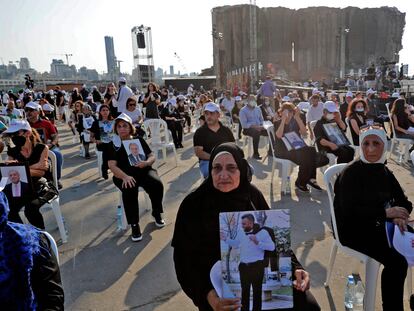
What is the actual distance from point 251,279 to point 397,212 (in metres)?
1.49

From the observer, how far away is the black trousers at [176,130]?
30.3 feet

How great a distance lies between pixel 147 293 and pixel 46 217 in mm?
2398

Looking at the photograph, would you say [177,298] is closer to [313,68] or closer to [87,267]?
[87,267]

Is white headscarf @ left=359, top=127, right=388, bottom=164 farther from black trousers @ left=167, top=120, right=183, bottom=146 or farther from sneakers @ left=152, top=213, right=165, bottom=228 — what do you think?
black trousers @ left=167, top=120, right=183, bottom=146

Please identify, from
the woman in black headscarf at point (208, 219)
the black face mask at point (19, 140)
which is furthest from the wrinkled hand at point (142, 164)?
the woman in black headscarf at point (208, 219)

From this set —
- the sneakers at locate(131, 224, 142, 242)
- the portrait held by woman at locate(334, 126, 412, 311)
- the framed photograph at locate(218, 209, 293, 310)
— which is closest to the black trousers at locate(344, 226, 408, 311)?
the portrait held by woman at locate(334, 126, 412, 311)

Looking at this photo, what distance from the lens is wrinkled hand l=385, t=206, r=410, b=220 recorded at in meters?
2.44

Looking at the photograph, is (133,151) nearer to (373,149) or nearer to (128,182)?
(128,182)

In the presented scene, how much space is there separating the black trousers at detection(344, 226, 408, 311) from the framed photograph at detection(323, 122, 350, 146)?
3.44 meters

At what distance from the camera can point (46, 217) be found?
15.1 feet

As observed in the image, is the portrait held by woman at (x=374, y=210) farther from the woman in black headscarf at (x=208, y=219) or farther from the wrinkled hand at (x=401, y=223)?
the woman in black headscarf at (x=208, y=219)

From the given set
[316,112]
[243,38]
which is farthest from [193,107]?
[243,38]

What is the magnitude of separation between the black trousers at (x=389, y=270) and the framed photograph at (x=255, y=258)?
3.78ft

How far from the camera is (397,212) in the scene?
246 cm
